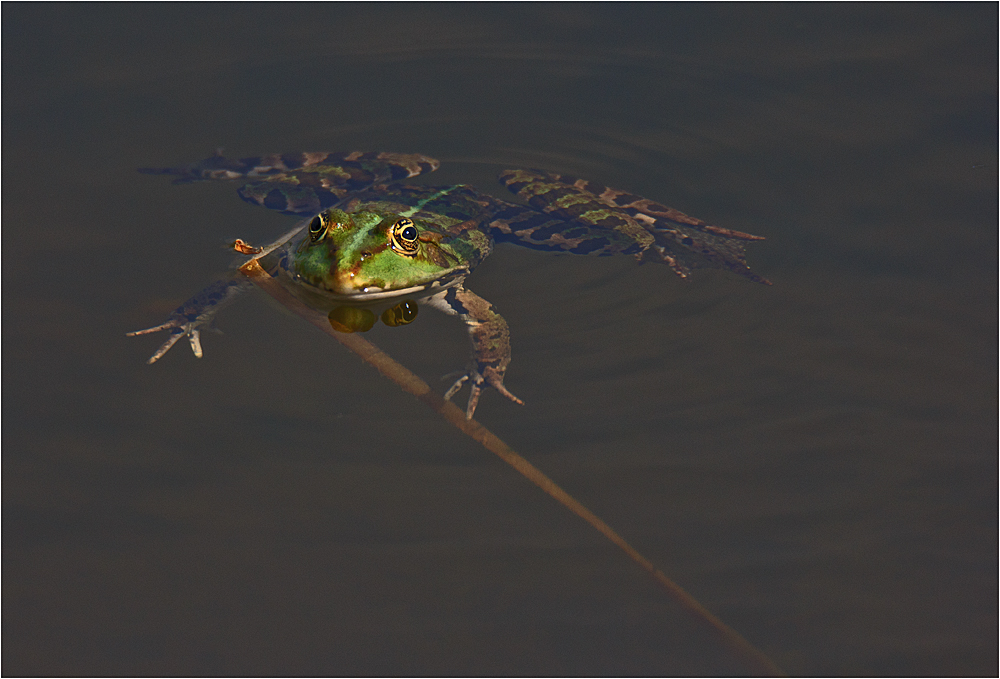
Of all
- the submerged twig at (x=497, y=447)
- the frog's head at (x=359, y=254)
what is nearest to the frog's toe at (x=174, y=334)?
the submerged twig at (x=497, y=447)

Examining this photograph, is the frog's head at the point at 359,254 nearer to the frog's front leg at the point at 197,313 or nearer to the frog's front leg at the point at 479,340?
the frog's front leg at the point at 479,340

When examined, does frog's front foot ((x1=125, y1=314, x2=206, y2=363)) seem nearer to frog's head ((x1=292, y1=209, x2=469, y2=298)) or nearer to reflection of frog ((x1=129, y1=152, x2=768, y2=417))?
reflection of frog ((x1=129, y1=152, x2=768, y2=417))

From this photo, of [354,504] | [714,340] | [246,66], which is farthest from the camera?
[246,66]

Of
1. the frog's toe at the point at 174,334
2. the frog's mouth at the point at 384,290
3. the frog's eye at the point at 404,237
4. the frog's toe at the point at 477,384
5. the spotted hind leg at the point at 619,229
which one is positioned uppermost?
the frog's eye at the point at 404,237

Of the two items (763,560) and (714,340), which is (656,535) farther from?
(714,340)

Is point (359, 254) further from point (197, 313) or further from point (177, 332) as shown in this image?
point (177, 332)

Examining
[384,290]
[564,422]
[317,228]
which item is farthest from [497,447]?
[317,228]

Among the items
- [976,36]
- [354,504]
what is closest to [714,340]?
[354,504]
